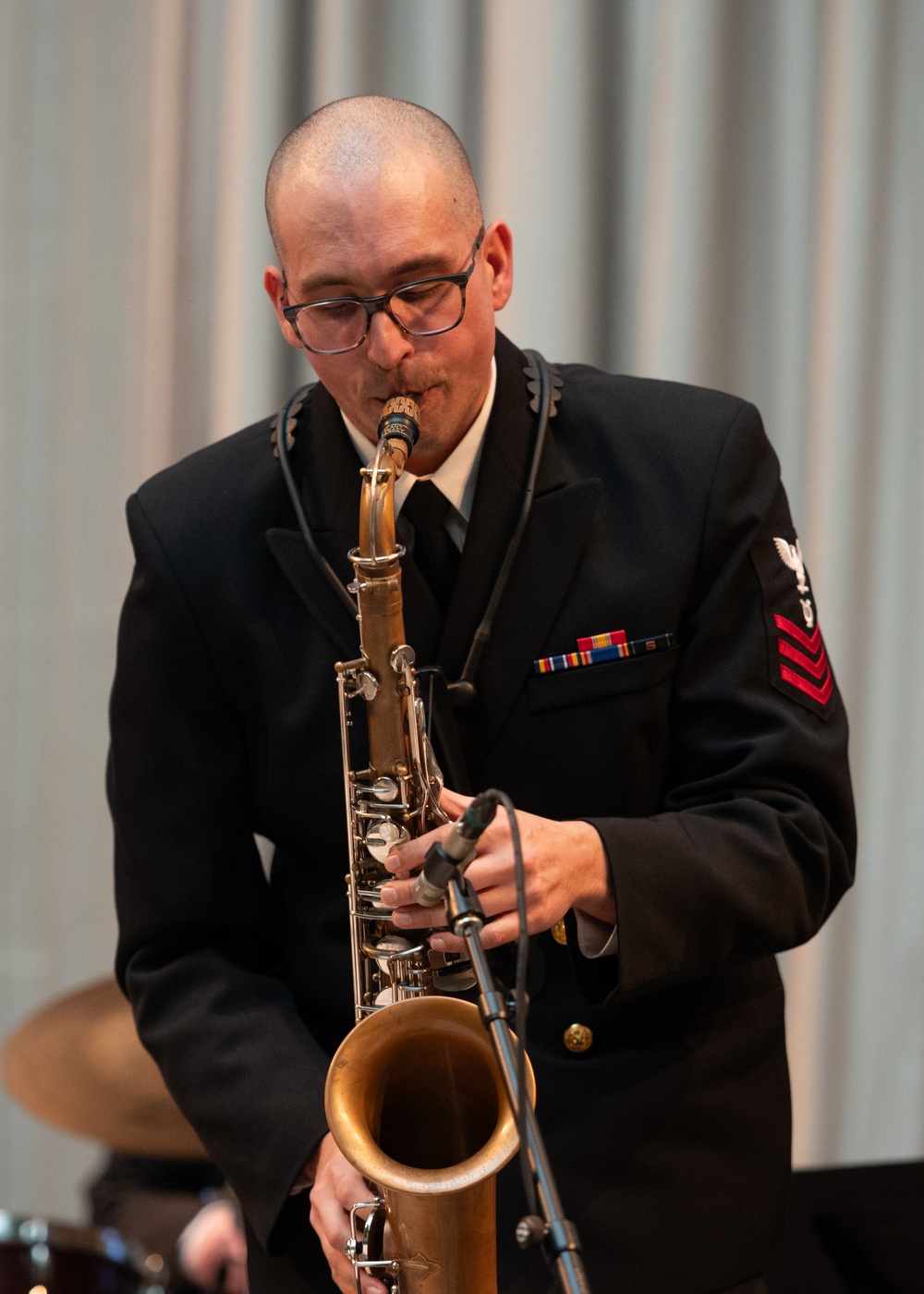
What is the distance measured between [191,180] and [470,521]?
5.73ft

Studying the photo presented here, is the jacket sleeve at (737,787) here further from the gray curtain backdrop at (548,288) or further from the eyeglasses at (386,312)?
the gray curtain backdrop at (548,288)

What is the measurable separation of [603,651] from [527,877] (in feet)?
1.20

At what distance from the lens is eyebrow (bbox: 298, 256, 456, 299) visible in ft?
4.60

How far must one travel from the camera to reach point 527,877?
4.04 feet

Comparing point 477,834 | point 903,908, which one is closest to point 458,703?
point 477,834

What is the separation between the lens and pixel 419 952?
146 cm

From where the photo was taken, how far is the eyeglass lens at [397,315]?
1.42 meters

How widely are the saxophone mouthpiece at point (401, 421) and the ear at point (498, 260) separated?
0.64 feet

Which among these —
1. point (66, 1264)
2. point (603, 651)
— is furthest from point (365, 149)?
point (66, 1264)

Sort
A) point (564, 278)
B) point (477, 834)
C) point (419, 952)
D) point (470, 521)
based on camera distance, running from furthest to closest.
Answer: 1. point (564, 278)
2. point (470, 521)
3. point (419, 952)
4. point (477, 834)

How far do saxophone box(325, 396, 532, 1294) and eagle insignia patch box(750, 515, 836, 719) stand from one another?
38 centimetres

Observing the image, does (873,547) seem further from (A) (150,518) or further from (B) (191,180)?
(A) (150,518)

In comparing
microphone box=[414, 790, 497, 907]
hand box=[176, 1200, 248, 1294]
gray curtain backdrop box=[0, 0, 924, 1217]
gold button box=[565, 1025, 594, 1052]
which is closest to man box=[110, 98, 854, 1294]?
gold button box=[565, 1025, 594, 1052]

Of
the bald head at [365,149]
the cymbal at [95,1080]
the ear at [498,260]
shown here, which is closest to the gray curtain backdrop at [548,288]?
the cymbal at [95,1080]
